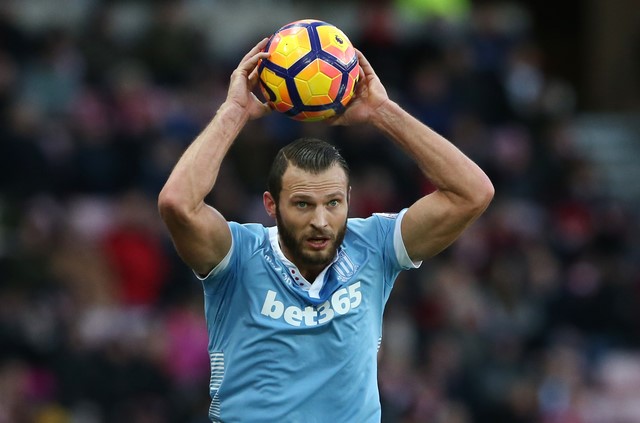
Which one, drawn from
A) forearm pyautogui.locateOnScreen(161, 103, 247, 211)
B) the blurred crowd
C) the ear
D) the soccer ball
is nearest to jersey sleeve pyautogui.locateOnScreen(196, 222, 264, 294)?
the ear

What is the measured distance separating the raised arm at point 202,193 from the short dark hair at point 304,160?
251 millimetres

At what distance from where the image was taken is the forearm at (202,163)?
18.1 feet

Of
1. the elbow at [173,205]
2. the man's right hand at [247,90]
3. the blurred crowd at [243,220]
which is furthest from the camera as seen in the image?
the blurred crowd at [243,220]

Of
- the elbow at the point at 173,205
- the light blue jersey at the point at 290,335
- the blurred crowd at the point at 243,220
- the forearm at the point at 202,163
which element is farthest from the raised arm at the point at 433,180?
the blurred crowd at the point at 243,220

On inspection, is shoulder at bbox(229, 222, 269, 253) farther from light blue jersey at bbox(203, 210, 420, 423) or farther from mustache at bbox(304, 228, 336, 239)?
mustache at bbox(304, 228, 336, 239)

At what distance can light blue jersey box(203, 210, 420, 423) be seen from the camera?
5617mm

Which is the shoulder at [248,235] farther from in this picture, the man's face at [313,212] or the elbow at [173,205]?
the elbow at [173,205]

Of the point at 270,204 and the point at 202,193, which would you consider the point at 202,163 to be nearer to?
the point at 202,193

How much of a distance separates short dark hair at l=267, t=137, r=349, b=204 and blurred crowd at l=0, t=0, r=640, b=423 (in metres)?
6.06

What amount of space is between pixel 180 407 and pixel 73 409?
979 mm

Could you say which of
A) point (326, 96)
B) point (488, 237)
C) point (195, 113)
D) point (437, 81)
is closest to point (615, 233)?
point (488, 237)

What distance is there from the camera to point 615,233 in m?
16.0

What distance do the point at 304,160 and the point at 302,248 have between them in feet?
1.29

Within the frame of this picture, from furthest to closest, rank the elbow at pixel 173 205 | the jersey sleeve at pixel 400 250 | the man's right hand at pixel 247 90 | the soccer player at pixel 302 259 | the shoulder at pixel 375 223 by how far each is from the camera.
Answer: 1. the shoulder at pixel 375 223
2. the jersey sleeve at pixel 400 250
3. the man's right hand at pixel 247 90
4. the soccer player at pixel 302 259
5. the elbow at pixel 173 205
